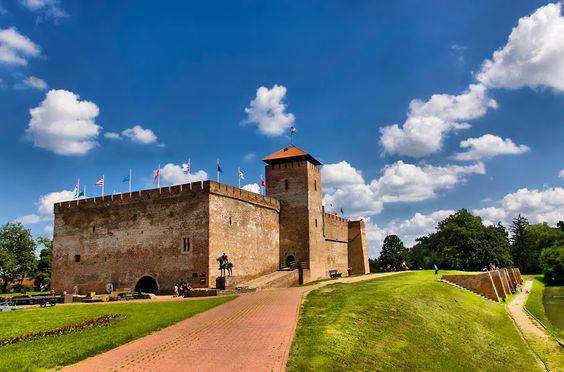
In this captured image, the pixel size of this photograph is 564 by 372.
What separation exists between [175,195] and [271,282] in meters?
8.56

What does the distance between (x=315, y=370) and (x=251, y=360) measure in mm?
1413

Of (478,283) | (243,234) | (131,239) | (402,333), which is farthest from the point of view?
(243,234)

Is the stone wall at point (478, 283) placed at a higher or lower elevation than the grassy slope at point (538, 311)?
higher

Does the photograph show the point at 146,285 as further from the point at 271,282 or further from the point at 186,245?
the point at 271,282

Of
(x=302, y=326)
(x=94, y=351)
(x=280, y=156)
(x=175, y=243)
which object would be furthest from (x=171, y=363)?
(x=280, y=156)

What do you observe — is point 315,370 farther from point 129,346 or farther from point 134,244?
point 134,244

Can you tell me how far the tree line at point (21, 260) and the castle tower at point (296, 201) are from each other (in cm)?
3243

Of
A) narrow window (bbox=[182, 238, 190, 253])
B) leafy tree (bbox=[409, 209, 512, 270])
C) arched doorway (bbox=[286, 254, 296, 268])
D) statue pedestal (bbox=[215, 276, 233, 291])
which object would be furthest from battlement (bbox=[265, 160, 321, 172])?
leafy tree (bbox=[409, 209, 512, 270])

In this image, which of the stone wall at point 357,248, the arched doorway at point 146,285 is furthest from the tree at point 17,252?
the stone wall at point 357,248

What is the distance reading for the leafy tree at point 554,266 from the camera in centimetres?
4850

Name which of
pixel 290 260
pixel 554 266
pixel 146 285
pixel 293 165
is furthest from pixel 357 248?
pixel 146 285

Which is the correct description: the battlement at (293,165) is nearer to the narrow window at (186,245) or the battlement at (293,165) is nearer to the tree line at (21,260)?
the narrow window at (186,245)

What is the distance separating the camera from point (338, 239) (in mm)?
46938

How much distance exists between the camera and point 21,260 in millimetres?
53094
